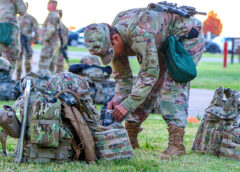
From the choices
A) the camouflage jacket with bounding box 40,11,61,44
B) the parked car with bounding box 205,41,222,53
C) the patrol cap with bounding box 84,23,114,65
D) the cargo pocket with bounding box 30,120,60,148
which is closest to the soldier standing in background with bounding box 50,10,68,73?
the camouflage jacket with bounding box 40,11,61,44

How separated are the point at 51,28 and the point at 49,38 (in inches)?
10.4

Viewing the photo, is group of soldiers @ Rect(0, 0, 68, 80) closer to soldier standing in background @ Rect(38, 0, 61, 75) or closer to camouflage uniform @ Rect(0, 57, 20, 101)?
soldier standing in background @ Rect(38, 0, 61, 75)

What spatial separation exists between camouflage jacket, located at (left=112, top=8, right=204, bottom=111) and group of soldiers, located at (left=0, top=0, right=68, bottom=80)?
456 cm

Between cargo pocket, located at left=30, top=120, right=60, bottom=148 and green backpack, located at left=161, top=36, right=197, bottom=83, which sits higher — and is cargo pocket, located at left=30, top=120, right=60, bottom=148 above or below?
below

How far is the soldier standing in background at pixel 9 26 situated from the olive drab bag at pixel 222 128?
5.65 m

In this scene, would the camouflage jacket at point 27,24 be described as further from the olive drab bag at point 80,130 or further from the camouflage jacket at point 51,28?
the olive drab bag at point 80,130

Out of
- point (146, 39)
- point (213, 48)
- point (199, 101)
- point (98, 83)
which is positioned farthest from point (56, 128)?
point (213, 48)

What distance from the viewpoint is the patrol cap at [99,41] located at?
4.65 metres

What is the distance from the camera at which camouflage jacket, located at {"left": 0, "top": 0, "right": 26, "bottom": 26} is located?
9992 mm

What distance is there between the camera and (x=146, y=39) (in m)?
4.79

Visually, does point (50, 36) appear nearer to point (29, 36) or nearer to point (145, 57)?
point (29, 36)

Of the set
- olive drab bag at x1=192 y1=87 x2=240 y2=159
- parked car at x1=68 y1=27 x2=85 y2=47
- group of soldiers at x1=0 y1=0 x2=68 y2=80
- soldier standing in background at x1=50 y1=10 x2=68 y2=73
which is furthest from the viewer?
parked car at x1=68 y1=27 x2=85 y2=47

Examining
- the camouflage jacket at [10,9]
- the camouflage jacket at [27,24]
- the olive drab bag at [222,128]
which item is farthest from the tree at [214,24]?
the olive drab bag at [222,128]

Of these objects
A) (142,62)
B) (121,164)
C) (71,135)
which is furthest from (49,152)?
(142,62)
